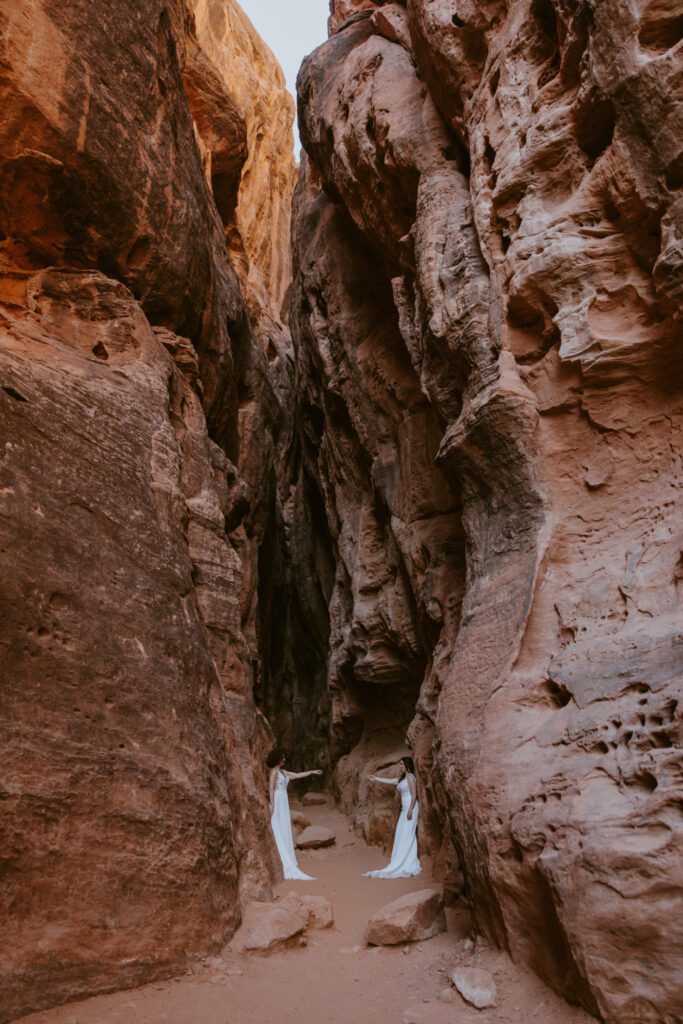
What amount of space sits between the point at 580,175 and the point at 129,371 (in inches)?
215

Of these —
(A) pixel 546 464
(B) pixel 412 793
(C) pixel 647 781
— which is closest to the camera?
(C) pixel 647 781

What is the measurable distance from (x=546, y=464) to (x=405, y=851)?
239 inches

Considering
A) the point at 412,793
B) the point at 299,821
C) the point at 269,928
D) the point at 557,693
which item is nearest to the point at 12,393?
the point at 269,928

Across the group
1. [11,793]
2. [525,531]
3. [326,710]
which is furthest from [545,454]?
[326,710]

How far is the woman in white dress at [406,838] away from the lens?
31.0 ft

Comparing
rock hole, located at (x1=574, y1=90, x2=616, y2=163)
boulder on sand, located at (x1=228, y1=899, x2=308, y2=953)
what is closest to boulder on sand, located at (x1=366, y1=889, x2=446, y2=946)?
boulder on sand, located at (x1=228, y1=899, x2=308, y2=953)

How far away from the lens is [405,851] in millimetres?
9766

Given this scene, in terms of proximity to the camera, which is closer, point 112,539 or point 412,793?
point 112,539

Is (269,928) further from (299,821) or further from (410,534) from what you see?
(299,821)

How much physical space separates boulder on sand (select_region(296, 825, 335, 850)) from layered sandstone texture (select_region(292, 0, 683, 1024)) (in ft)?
2.38

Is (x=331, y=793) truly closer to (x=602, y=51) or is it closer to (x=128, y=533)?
(x=128, y=533)

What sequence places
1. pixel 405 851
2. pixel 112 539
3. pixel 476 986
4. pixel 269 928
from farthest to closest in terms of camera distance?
1. pixel 405 851
2. pixel 112 539
3. pixel 269 928
4. pixel 476 986

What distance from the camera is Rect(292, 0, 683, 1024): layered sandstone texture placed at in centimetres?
457

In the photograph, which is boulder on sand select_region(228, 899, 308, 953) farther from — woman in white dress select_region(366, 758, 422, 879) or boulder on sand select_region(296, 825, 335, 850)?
boulder on sand select_region(296, 825, 335, 850)
